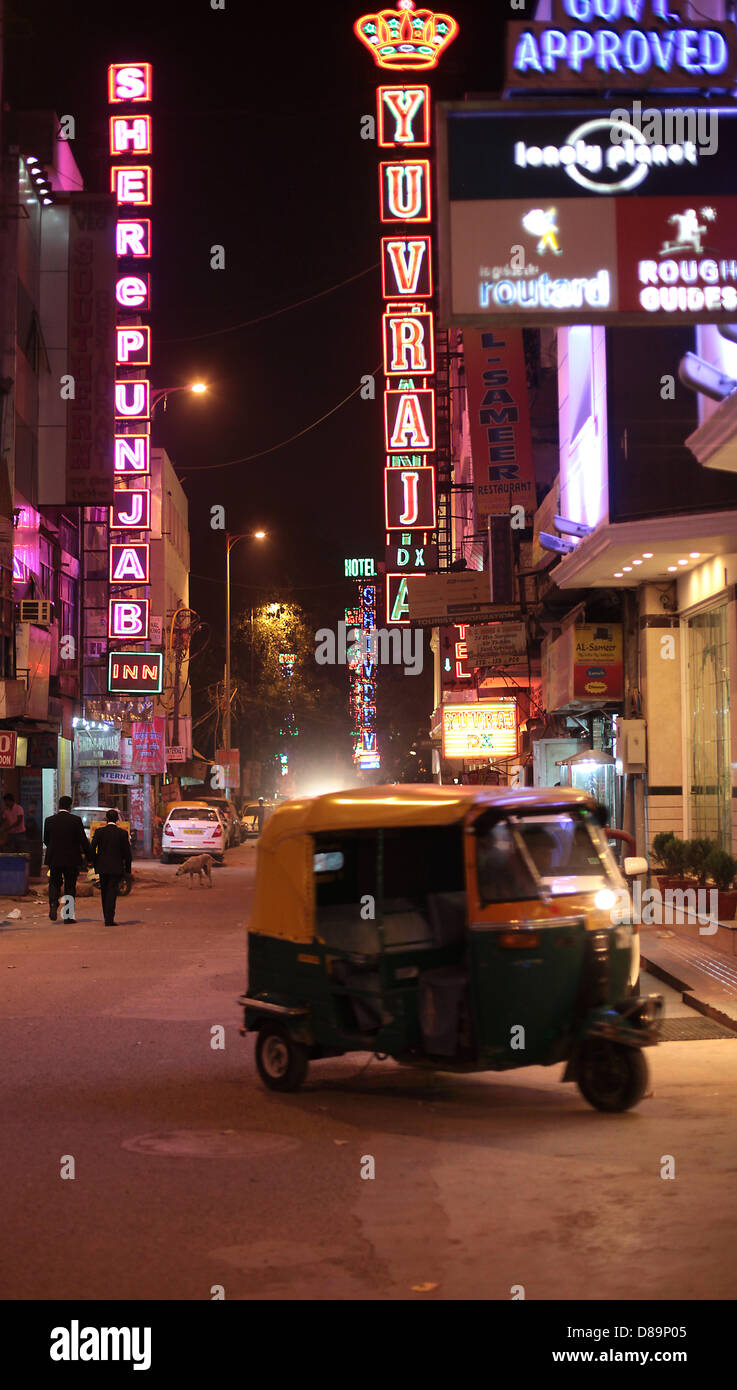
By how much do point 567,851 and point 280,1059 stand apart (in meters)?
2.31

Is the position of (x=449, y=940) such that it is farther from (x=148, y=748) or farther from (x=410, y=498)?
(x=148, y=748)

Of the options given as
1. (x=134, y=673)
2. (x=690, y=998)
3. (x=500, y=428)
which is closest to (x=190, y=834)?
(x=134, y=673)

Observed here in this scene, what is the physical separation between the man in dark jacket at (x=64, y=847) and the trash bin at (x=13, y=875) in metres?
4.39

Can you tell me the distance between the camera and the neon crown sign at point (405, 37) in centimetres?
3044

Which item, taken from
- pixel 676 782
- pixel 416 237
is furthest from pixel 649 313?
pixel 416 237

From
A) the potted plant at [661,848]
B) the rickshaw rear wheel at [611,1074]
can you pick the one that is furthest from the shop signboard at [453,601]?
the rickshaw rear wheel at [611,1074]

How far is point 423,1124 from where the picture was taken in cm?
801

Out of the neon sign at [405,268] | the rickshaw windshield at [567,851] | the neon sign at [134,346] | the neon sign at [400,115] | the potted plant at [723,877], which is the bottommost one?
the potted plant at [723,877]

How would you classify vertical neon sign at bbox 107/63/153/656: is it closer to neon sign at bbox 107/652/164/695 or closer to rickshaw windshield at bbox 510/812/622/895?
neon sign at bbox 107/652/164/695

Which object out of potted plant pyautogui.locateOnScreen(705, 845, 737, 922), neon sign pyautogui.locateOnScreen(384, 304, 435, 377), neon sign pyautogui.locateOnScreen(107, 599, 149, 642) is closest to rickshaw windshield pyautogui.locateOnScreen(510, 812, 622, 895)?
potted plant pyautogui.locateOnScreen(705, 845, 737, 922)

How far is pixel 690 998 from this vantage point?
12.1 metres

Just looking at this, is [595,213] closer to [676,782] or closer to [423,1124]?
[423,1124]

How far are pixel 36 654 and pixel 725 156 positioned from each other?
23.2m

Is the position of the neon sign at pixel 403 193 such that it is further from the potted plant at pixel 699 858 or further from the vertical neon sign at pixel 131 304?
the potted plant at pixel 699 858
